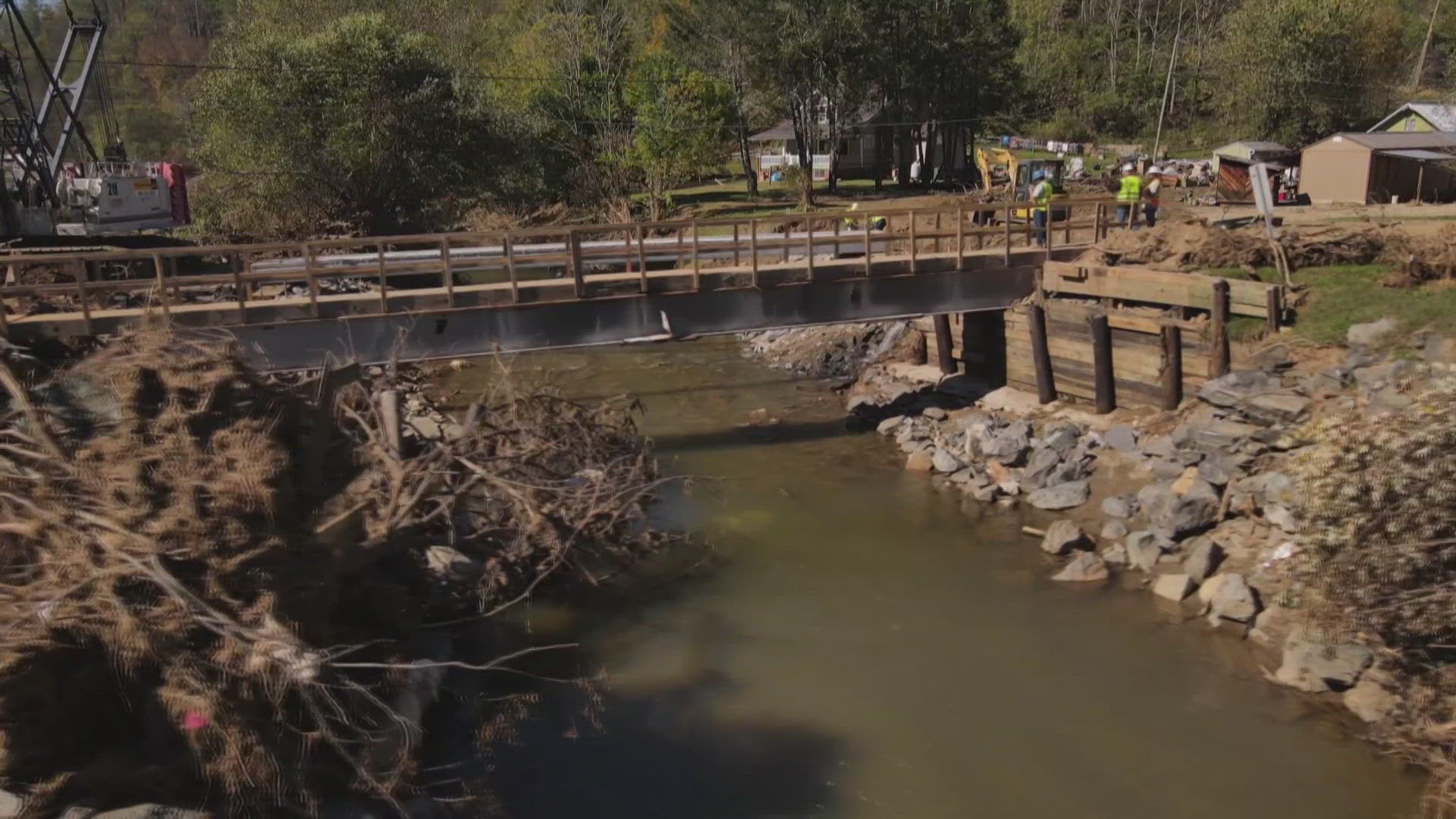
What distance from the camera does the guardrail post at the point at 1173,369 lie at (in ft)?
56.7

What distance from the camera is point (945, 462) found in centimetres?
1828

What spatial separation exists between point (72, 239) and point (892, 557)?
69.6 feet

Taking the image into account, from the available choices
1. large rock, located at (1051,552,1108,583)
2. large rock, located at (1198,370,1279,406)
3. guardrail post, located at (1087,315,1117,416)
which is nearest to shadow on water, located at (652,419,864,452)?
guardrail post, located at (1087,315,1117,416)

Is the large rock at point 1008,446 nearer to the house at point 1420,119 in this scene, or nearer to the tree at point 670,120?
the house at point 1420,119

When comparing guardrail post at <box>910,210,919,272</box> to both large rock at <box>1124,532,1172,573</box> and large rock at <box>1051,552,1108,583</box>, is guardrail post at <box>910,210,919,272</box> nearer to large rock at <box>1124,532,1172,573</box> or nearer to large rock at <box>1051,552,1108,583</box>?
large rock at <box>1124,532,1172,573</box>

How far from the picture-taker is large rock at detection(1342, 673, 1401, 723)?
1014cm

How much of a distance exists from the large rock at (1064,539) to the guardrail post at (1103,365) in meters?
4.17

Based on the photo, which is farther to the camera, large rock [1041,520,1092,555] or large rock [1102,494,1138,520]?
large rock [1102,494,1138,520]

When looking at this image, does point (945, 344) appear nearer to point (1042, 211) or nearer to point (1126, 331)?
point (1042, 211)

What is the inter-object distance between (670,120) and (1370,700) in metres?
38.7

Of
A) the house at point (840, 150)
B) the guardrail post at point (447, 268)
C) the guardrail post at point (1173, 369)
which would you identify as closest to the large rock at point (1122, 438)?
the guardrail post at point (1173, 369)

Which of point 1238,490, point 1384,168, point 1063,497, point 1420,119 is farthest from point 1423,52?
point 1238,490

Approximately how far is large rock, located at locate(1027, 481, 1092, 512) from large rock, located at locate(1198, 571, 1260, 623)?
3.48m

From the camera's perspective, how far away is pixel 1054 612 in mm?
13117
